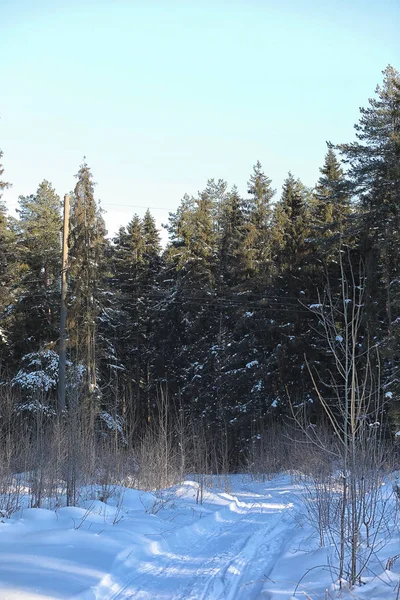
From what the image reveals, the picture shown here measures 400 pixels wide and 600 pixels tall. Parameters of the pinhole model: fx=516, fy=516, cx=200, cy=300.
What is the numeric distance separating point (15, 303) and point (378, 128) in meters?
19.6

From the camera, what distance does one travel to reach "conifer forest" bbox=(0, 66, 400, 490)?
65.2 feet

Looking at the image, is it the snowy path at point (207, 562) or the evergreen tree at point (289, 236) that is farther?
the evergreen tree at point (289, 236)

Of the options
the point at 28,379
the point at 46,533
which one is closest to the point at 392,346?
the point at 46,533

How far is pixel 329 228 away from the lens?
22.8 m

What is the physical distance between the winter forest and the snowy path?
427 centimetres

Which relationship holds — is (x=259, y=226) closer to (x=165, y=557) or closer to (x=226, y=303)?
(x=226, y=303)

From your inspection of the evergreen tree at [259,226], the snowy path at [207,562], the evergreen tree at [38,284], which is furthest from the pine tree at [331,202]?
the snowy path at [207,562]

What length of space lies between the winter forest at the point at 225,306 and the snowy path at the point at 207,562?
14.0 feet

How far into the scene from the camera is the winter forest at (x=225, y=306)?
63.0 feet

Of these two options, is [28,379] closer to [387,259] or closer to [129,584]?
[387,259]

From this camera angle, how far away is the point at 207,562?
256 inches

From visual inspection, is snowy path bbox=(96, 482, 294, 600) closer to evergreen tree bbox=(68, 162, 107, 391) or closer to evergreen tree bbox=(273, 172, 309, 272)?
evergreen tree bbox=(68, 162, 107, 391)

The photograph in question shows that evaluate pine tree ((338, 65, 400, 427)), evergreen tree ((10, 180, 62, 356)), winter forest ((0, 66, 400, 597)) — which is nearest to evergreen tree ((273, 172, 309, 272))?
winter forest ((0, 66, 400, 597))

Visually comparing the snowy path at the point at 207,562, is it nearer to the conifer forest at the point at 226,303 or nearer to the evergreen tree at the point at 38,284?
the conifer forest at the point at 226,303
